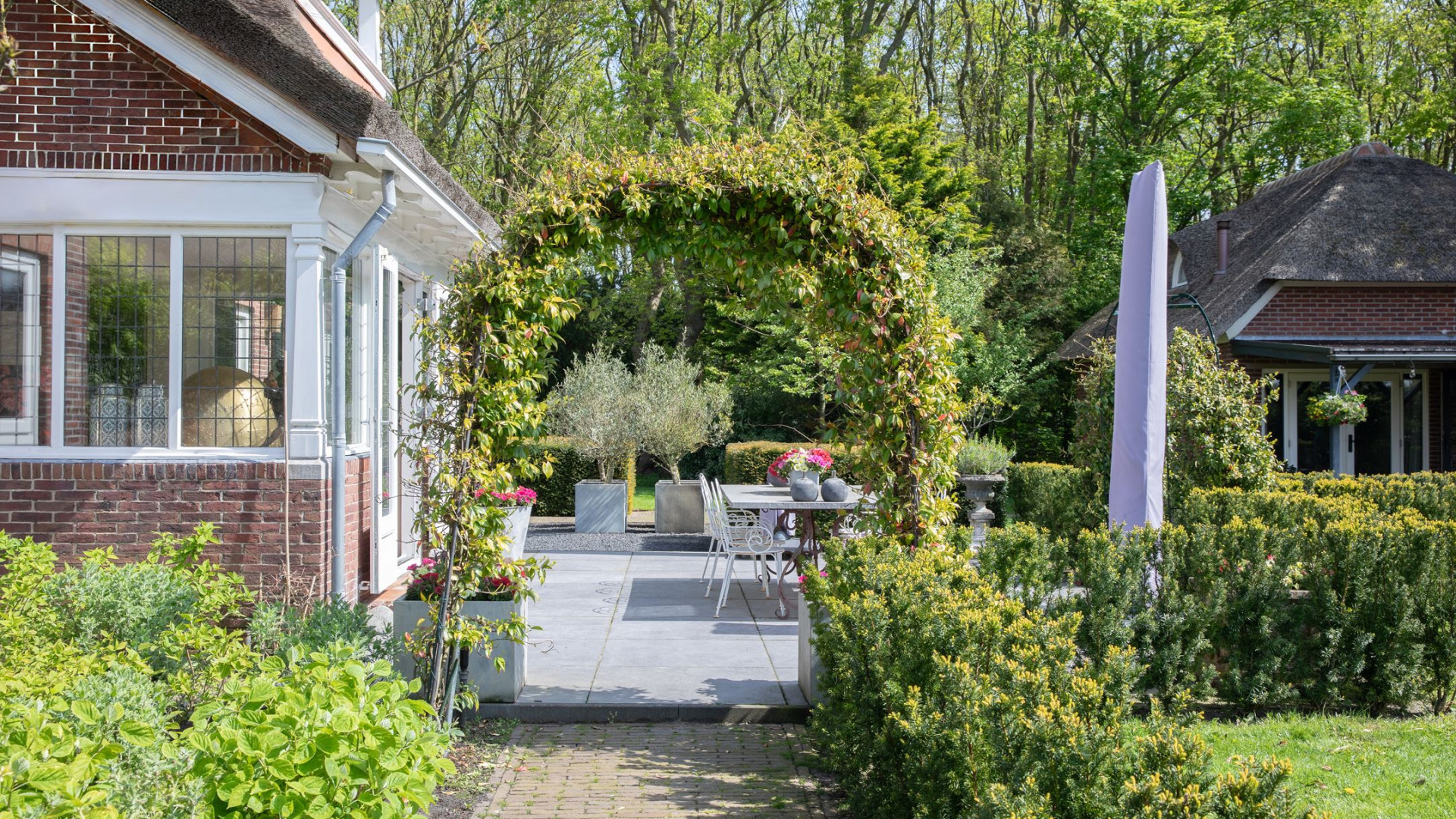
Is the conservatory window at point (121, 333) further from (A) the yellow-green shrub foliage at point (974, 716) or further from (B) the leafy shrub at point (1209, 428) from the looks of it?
(B) the leafy shrub at point (1209, 428)

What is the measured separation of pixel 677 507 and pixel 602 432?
1.53 meters

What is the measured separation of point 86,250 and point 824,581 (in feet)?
16.6

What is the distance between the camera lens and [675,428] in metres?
15.0

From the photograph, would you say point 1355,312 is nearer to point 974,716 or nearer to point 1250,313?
point 1250,313

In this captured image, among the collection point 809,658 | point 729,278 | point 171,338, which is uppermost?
point 729,278

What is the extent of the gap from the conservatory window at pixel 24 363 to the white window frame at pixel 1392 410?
53.0 ft

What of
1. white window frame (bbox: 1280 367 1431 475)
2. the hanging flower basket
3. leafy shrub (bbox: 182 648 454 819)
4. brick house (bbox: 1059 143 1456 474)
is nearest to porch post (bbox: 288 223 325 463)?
leafy shrub (bbox: 182 648 454 819)

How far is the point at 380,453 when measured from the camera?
8.39 m

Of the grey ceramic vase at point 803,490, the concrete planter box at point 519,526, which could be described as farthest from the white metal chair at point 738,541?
the concrete planter box at point 519,526

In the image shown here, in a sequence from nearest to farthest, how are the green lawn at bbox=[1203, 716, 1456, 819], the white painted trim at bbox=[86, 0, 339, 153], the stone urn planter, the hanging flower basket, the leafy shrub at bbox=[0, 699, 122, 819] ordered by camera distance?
the leafy shrub at bbox=[0, 699, 122, 819] < the green lawn at bbox=[1203, 716, 1456, 819] < the white painted trim at bbox=[86, 0, 339, 153] < the hanging flower basket < the stone urn planter

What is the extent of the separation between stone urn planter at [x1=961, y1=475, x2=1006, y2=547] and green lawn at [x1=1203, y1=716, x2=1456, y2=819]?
27.7 ft

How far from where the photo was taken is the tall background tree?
21.9 m

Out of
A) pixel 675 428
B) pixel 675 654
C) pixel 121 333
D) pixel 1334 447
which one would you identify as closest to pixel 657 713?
pixel 675 654

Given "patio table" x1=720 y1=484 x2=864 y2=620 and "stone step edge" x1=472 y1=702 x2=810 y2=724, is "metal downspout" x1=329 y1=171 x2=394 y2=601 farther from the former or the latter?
"patio table" x1=720 y1=484 x2=864 y2=620
